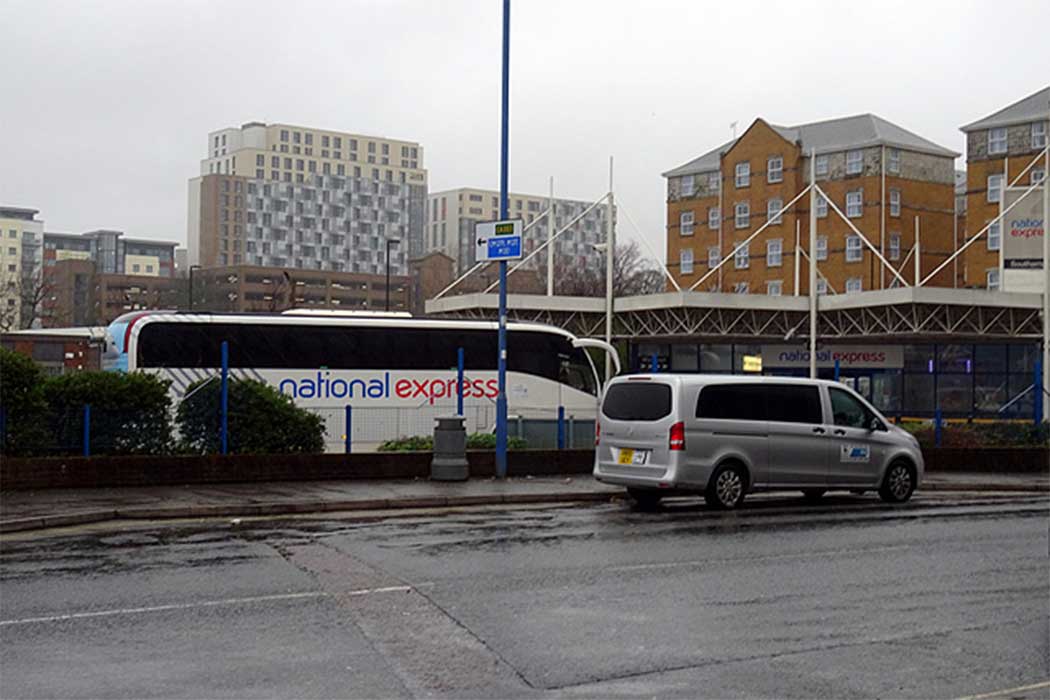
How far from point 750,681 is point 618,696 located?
0.95 metres

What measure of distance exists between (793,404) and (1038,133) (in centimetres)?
5546

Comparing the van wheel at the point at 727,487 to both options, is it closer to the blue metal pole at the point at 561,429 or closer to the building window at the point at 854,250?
the blue metal pole at the point at 561,429

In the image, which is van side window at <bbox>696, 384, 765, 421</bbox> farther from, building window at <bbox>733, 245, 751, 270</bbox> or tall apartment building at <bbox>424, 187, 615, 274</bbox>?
tall apartment building at <bbox>424, 187, 615, 274</bbox>

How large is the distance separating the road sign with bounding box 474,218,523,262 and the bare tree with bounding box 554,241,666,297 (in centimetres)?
6114

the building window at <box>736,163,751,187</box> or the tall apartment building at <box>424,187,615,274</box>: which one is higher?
the tall apartment building at <box>424,187,615,274</box>

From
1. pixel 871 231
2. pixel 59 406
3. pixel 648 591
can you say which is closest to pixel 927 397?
pixel 871 231

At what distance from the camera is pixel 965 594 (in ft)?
35.1

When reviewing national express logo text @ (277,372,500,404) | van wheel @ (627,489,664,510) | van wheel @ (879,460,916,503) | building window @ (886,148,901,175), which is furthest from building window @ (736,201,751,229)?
van wheel @ (627,489,664,510)

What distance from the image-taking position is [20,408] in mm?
19047

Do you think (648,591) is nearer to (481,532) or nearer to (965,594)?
(965,594)

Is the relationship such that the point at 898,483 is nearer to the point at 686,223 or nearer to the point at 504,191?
the point at 504,191

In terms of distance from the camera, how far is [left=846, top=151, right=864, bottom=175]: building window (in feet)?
234

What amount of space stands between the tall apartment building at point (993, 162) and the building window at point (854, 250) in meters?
6.18

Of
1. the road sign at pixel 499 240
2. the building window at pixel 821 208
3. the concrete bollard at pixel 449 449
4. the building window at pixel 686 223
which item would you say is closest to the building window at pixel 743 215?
the building window at pixel 821 208
